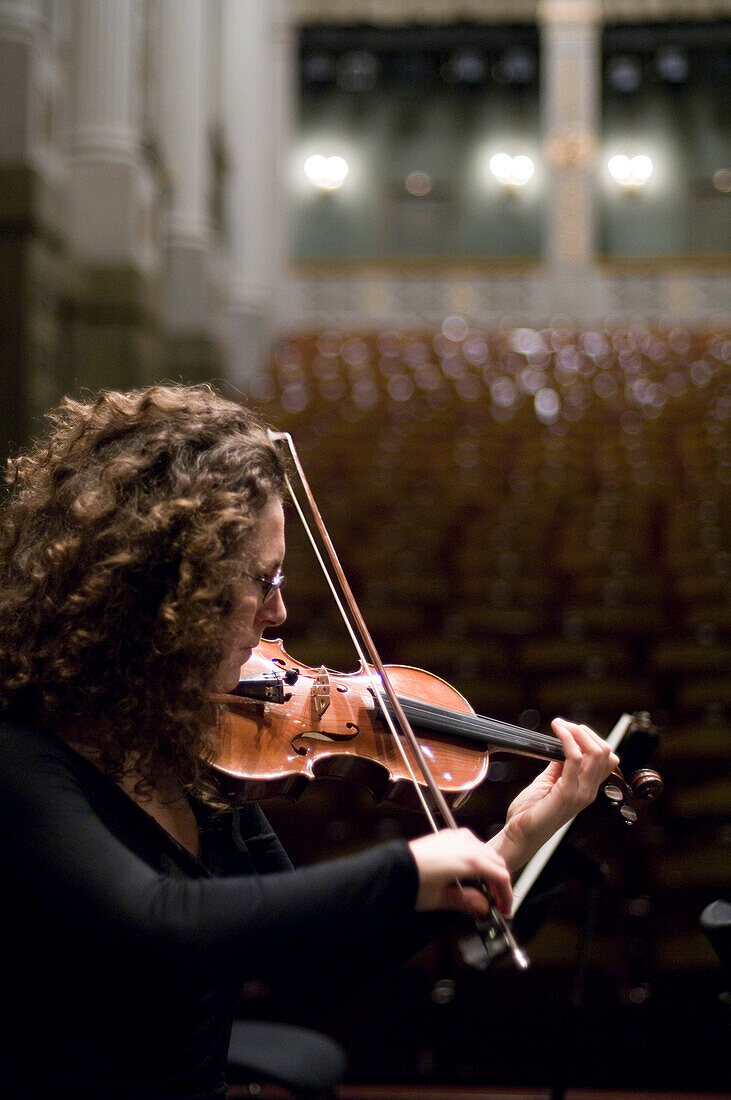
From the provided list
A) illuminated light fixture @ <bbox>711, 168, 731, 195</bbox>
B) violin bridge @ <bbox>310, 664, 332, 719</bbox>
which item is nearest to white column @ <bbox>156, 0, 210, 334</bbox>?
illuminated light fixture @ <bbox>711, 168, 731, 195</bbox>

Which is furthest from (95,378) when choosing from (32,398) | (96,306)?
(32,398)

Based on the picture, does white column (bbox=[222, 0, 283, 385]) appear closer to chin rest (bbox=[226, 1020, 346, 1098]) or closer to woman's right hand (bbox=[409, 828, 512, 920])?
chin rest (bbox=[226, 1020, 346, 1098])

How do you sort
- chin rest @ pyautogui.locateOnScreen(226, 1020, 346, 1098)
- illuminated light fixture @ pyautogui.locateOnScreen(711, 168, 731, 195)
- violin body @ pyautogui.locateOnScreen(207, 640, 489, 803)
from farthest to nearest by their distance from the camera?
illuminated light fixture @ pyautogui.locateOnScreen(711, 168, 731, 195), chin rest @ pyautogui.locateOnScreen(226, 1020, 346, 1098), violin body @ pyautogui.locateOnScreen(207, 640, 489, 803)

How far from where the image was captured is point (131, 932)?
75 cm

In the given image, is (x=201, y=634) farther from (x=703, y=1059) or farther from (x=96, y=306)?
(x=96, y=306)

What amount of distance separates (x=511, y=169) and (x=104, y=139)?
20.5 feet

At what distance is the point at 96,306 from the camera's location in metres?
4.79

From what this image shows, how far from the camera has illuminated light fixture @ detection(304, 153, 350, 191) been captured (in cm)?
1042

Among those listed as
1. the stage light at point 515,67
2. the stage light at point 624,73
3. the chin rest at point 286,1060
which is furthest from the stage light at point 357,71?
the chin rest at point 286,1060

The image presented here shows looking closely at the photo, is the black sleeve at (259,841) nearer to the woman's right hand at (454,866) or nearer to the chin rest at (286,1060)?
the woman's right hand at (454,866)

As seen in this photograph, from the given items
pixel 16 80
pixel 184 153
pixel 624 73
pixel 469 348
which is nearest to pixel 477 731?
pixel 16 80

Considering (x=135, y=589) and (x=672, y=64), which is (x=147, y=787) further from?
(x=672, y=64)

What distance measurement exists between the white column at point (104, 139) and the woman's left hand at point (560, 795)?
4.18 m

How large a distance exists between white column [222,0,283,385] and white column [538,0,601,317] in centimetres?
238
